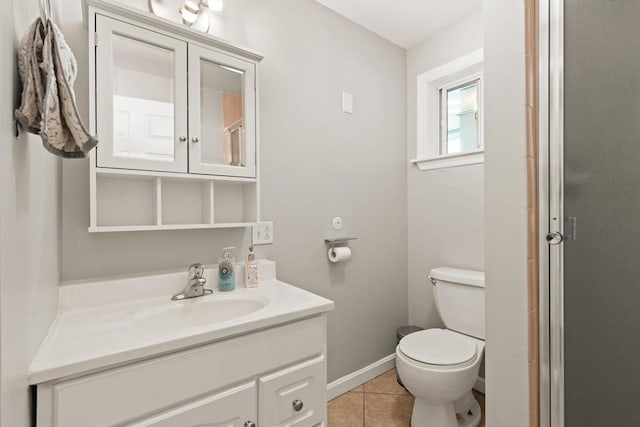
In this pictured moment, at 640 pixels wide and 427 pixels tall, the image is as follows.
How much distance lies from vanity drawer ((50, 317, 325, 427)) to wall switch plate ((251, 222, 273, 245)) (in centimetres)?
60

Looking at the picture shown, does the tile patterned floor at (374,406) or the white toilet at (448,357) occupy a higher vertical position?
the white toilet at (448,357)

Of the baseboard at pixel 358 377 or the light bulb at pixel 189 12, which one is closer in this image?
the light bulb at pixel 189 12

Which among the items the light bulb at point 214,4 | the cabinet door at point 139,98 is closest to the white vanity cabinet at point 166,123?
the cabinet door at point 139,98

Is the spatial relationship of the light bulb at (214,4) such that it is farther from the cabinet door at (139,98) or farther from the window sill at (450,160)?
the window sill at (450,160)

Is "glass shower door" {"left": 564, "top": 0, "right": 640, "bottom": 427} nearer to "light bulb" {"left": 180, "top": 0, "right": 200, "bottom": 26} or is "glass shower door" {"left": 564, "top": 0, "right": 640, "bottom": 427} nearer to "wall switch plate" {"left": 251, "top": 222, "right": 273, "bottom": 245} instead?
"wall switch plate" {"left": 251, "top": 222, "right": 273, "bottom": 245}

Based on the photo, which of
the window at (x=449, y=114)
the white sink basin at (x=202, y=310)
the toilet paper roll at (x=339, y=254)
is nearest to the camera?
the white sink basin at (x=202, y=310)

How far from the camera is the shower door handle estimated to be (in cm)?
102

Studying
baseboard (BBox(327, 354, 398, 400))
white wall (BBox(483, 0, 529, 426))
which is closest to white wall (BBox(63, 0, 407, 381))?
baseboard (BBox(327, 354, 398, 400))

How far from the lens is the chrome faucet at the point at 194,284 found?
125cm

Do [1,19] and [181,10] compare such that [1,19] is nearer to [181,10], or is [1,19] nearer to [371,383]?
[181,10]

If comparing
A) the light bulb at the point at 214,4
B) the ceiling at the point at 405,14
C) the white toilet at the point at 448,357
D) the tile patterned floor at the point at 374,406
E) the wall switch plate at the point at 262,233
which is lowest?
the tile patterned floor at the point at 374,406

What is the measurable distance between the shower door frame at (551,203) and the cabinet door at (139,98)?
1.33 metres

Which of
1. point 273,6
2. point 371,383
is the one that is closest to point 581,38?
point 273,6

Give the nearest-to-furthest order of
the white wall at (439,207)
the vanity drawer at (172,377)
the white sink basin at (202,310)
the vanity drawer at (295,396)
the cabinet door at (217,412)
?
the vanity drawer at (172,377)
the cabinet door at (217,412)
the vanity drawer at (295,396)
the white sink basin at (202,310)
the white wall at (439,207)
